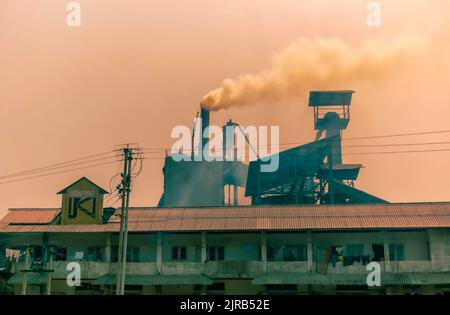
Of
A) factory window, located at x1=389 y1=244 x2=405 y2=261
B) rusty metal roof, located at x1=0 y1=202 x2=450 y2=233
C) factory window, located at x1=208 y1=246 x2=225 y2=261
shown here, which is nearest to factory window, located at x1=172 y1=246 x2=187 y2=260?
factory window, located at x1=208 y1=246 x2=225 y2=261

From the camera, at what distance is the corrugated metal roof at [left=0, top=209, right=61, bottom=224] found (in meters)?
44.2

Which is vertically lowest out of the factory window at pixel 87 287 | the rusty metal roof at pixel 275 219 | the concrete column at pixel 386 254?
the factory window at pixel 87 287

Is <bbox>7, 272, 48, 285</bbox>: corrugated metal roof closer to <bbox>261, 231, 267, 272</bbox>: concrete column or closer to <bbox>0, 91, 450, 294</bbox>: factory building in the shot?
<bbox>0, 91, 450, 294</bbox>: factory building

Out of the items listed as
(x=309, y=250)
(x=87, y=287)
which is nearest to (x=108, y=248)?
(x=87, y=287)

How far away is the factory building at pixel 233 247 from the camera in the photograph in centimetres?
3869

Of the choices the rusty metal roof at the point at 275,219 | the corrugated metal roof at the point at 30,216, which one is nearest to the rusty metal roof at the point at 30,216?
the corrugated metal roof at the point at 30,216

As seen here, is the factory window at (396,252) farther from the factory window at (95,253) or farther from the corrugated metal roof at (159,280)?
the factory window at (95,253)

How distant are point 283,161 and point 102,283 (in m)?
19.5

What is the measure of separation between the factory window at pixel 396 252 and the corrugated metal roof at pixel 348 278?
2.39m

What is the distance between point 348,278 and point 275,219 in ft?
20.8

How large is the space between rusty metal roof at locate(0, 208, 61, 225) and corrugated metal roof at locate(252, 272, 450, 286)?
1688 centimetres
